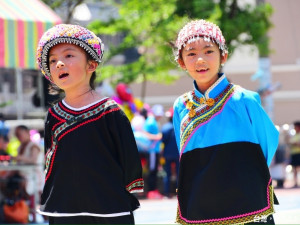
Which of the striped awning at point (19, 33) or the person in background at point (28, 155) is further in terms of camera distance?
the person in background at point (28, 155)

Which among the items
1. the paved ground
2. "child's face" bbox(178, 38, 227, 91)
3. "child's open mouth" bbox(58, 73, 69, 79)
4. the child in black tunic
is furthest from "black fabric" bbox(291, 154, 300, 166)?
"child's open mouth" bbox(58, 73, 69, 79)

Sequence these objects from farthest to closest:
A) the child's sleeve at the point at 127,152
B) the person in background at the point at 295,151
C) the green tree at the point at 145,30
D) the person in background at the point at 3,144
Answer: the green tree at the point at 145,30, the person in background at the point at 295,151, the person in background at the point at 3,144, the child's sleeve at the point at 127,152

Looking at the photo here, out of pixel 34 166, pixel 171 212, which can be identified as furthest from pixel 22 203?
pixel 171 212

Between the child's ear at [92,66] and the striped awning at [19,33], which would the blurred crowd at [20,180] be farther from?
the child's ear at [92,66]

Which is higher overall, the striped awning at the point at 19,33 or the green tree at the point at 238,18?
the green tree at the point at 238,18

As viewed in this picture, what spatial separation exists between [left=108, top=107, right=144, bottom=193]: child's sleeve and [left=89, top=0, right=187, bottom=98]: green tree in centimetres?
1054

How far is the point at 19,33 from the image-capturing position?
7973 mm

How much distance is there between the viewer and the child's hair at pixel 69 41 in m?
4.31


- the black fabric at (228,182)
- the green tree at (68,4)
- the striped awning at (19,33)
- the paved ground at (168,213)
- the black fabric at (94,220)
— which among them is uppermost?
the green tree at (68,4)

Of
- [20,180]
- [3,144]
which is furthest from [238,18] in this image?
[20,180]

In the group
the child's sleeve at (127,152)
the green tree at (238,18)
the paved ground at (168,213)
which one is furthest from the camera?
the green tree at (238,18)

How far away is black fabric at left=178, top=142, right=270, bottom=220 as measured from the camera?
4328 mm

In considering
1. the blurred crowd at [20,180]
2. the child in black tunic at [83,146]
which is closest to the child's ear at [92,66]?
the child in black tunic at [83,146]

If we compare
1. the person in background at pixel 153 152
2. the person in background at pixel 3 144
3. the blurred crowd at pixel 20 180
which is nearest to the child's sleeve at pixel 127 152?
the blurred crowd at pixel 20 180
